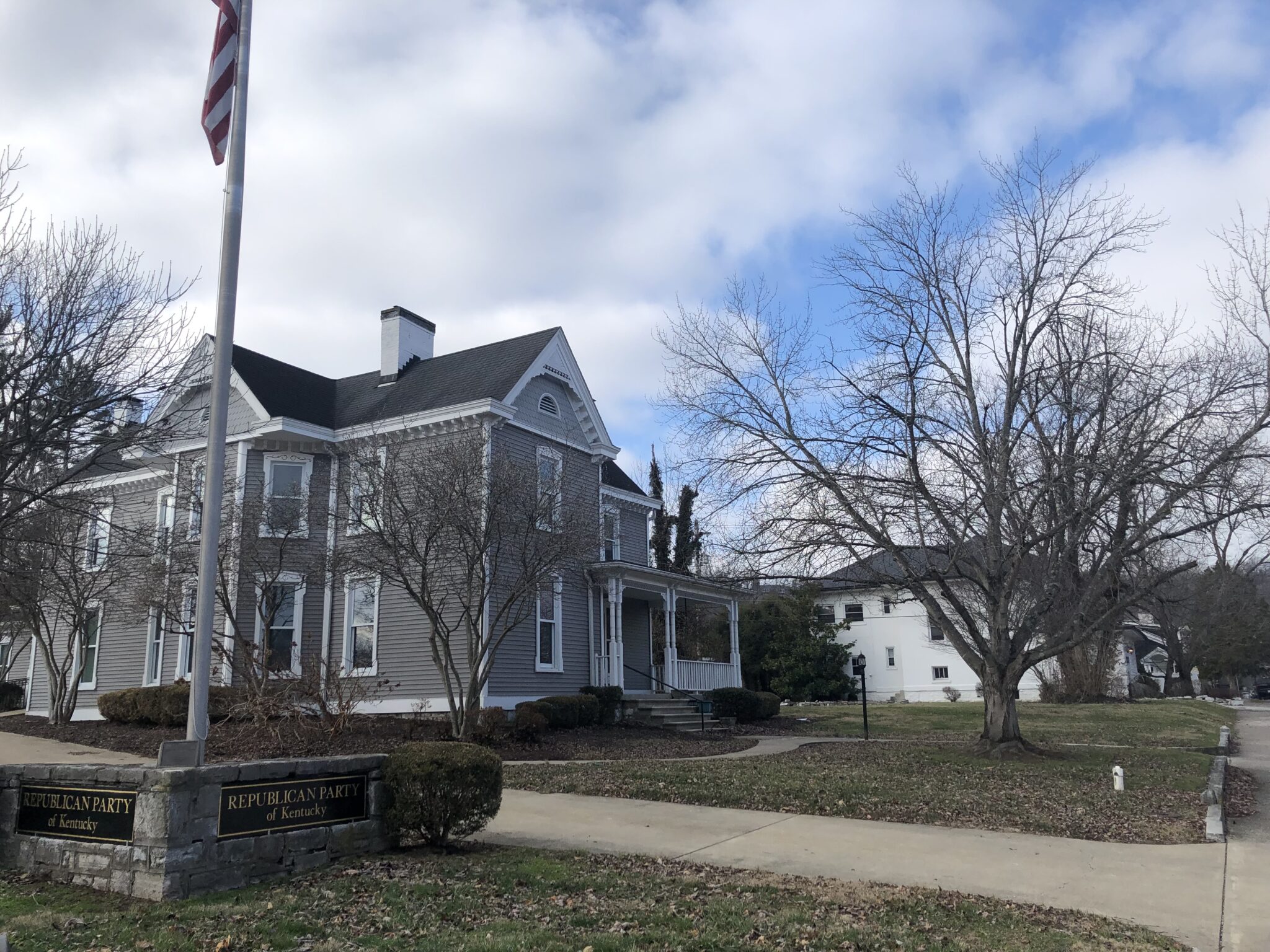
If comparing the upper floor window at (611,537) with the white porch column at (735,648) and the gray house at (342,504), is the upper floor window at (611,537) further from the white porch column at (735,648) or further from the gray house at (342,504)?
the white porch column at (735,648)

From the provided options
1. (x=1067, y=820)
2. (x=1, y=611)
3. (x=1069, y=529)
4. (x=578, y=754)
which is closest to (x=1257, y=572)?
(x=1069, y=529)

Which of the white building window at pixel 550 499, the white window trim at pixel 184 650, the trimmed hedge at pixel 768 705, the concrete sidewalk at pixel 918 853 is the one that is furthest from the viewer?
the trimmed hedge at pixel 768 705

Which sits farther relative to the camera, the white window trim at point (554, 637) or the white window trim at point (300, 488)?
the white window trim at point (554, 637)

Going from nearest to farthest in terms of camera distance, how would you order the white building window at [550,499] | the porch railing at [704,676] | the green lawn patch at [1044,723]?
the white building window at [550,499] < the green lawn patch at [1044,723] < the porch railing at [704,676]

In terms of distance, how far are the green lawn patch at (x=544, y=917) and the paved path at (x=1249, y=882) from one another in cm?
58

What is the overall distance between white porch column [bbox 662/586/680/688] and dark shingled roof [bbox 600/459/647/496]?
349 cm

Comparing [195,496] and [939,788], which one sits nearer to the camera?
[939,788]

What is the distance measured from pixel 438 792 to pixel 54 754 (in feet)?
36.9

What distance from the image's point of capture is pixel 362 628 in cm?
2188

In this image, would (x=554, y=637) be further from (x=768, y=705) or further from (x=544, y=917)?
(x=544, y=917)

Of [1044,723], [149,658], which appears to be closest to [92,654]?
[149,658]

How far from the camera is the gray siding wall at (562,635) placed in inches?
820

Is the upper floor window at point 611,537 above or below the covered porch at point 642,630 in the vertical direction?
above

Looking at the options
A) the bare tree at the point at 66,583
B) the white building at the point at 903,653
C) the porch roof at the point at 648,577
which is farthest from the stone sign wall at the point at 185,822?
the white building at the point at 903,653
